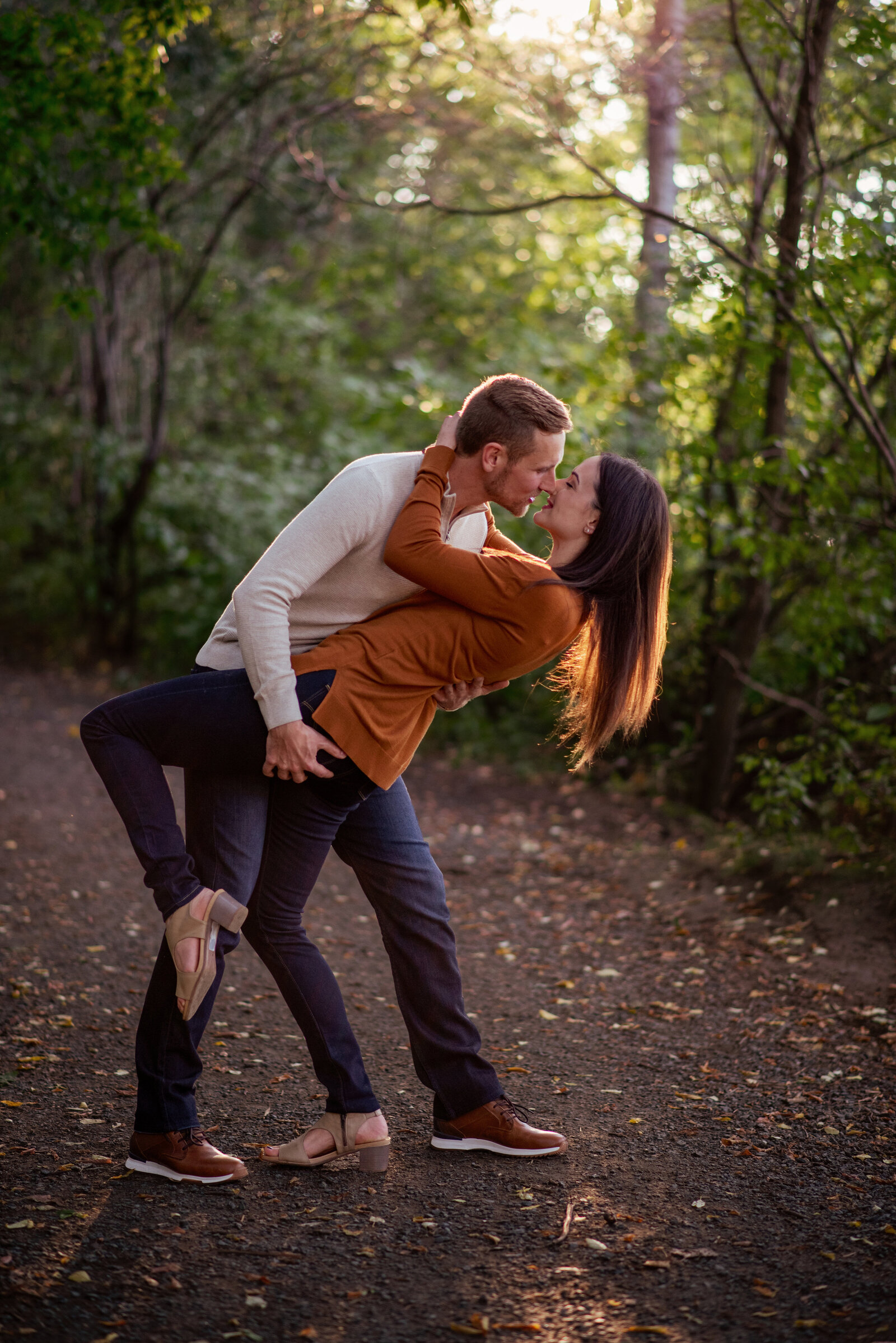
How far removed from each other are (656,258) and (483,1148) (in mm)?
5967

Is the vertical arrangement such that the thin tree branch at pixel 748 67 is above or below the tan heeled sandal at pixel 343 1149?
above

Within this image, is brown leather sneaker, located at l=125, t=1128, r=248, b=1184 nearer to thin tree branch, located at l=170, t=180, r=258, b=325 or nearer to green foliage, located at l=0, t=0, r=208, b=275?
green foliage, located at l=0, t=0, r=208, b=275

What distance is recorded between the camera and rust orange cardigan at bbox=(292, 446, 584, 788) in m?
2.55

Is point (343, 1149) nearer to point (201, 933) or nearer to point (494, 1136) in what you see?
point (494, 1136)

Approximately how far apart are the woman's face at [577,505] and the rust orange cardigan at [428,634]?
14 centimetres

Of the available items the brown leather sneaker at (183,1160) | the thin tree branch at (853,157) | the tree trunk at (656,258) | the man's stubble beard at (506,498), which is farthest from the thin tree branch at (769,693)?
the brown leather sneaker at (183,1160)

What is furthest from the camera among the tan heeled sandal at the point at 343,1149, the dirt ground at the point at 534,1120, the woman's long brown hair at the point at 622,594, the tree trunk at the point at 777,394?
the tree trunk at the point at 777,394

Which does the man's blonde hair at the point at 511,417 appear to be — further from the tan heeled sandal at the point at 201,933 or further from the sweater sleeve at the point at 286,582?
the tan heeled sandal at the point at 201,933

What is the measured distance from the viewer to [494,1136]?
2988 millimetres

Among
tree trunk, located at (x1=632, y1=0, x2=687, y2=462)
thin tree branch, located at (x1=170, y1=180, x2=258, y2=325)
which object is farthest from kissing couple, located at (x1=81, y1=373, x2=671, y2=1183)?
thin tree branch, located at (x1=170, y1=180, x2=258, y2=325)

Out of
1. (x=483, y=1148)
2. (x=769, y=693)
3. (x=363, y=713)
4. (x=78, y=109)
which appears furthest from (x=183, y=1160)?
(x=78, y=109)

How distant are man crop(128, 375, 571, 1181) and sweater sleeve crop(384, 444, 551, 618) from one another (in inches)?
2.7

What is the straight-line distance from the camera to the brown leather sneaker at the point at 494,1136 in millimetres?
2986

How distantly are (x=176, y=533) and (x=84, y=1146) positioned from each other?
8463mm
